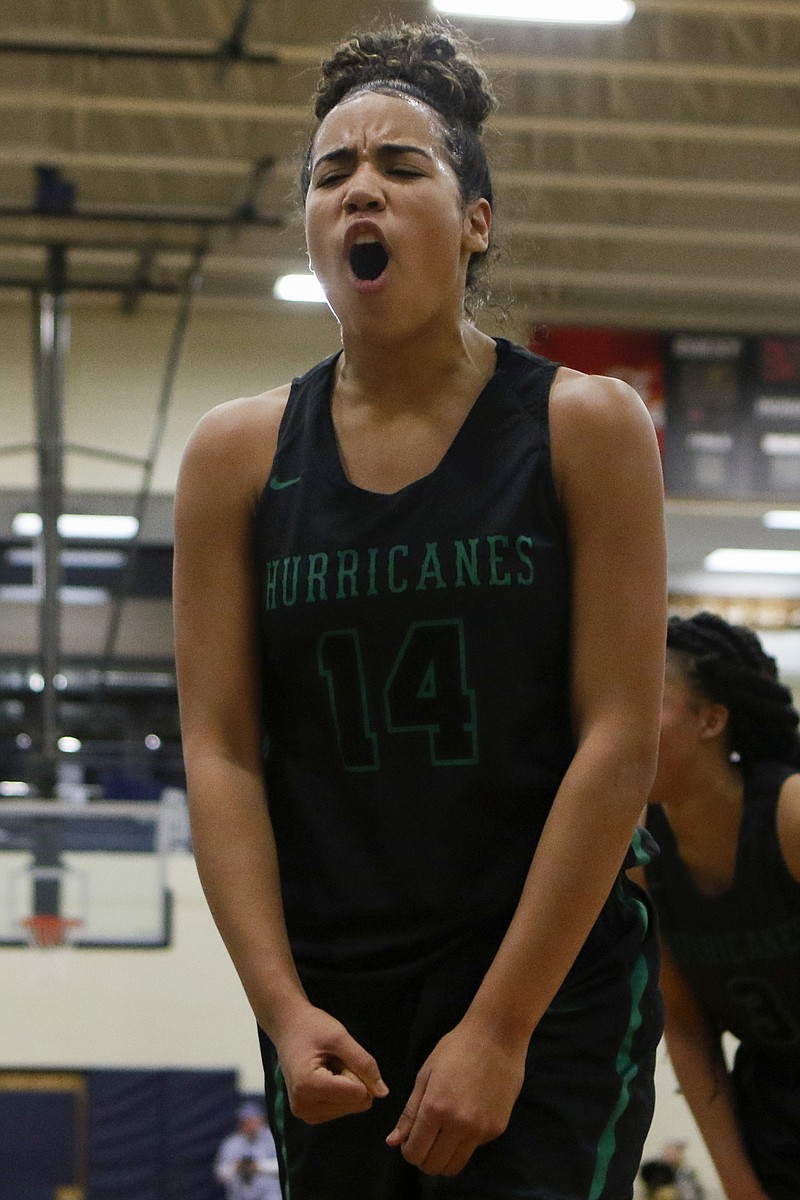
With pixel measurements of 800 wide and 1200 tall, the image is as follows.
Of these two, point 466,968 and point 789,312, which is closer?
point 466,968

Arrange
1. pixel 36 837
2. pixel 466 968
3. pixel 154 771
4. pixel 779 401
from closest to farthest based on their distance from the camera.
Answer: pixel 466 968 < pixel 36 837 < pixel 779 401 < pixel 154 771

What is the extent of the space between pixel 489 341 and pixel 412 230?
0.17 m

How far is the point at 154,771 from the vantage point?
400 inches

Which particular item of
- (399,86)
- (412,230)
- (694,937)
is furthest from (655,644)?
(694,937)

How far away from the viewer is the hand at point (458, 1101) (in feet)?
4.13

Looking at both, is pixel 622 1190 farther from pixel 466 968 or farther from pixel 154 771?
pixel 154 771

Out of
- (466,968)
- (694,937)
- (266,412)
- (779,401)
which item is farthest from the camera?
(779,401)

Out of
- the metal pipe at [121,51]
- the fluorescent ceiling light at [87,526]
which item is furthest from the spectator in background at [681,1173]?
the metal pipe at [121,51]

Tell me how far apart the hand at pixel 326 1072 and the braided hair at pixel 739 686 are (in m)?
1.28

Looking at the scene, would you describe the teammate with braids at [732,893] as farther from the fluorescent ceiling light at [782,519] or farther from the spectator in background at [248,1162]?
the fluorescent ceiling light at [782,519]

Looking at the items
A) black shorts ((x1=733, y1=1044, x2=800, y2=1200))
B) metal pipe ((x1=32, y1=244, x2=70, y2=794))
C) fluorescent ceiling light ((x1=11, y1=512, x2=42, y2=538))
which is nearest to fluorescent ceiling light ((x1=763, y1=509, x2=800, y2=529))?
metal pipe ((x1=32, y1=244, x2=70, y2=794))

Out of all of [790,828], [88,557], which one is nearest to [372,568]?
[790,828]

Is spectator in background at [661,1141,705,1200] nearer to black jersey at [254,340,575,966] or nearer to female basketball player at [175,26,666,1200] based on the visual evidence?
female basketball player at [175,26,666,1200]

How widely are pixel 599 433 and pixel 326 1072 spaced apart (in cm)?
60
